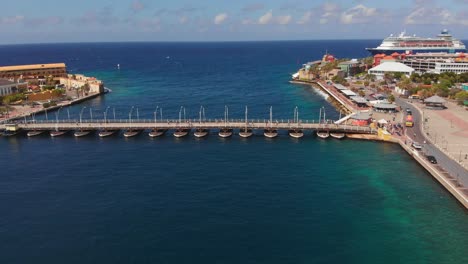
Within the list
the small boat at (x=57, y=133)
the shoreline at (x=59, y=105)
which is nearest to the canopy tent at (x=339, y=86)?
the shoreline at (x=59, y=105)

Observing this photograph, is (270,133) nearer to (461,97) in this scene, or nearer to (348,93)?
(348,93)

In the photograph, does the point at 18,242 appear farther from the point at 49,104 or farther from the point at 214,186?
the point at 49,104

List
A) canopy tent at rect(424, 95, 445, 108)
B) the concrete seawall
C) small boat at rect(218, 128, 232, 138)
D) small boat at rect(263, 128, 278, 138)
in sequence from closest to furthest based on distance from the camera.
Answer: the concrete seawall < small boat at rect(263, 128, 278, 138) < small boat at rect(218, 128, 232, 138) < canopy tent at rect(424, 95, 445, 108)

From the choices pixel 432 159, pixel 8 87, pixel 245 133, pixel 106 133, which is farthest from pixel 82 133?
pixel 432 159

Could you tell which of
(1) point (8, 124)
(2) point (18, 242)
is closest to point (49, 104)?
(1) point (8, 124)

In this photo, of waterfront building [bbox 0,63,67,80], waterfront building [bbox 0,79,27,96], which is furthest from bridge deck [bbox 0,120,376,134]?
waterfront building [bbox 0,63,67,80]

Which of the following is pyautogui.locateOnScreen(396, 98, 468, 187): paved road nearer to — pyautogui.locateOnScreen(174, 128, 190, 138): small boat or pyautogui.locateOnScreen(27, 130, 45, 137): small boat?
pyautogui.locateOnScreen(174, 128, 190, 138): small boat
